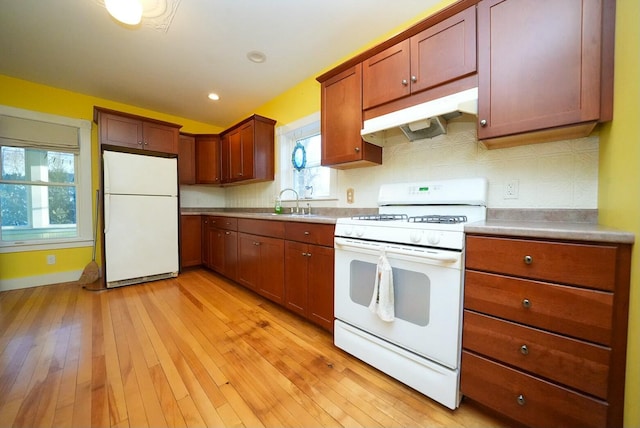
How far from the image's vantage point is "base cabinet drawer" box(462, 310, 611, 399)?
87 cm

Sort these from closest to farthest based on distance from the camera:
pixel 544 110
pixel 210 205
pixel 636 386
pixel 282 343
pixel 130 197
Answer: pixel 636 386 → pixel 544 110 → pixel 282 343 → pixel 130 197 → pixel 210 205

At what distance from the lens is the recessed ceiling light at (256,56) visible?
2.37 metres

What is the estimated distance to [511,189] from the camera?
1.46 m

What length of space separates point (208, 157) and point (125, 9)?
96.7 inches

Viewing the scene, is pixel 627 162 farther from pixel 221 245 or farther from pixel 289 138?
pixel 221 245

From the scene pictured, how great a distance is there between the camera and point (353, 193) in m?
2.35

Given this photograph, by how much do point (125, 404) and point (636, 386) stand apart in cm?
208

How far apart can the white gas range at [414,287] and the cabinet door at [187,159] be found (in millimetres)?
3260

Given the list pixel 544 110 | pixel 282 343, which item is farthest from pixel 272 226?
pixel 544 110

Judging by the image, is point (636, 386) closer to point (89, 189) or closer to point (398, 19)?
point (398, 19)

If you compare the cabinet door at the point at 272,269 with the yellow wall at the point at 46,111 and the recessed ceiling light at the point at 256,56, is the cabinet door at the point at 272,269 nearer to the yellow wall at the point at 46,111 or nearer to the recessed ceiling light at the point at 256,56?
the recessed ceiling light at the point at 256,56

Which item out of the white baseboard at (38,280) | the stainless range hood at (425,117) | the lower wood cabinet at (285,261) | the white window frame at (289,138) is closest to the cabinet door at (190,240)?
the lower wood cabinet at (285,261)

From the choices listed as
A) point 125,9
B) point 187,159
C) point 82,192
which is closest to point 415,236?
point 125,9

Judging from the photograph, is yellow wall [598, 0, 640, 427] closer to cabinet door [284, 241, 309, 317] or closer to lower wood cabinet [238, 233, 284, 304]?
cabinet door [284, 241, 309, 317]
